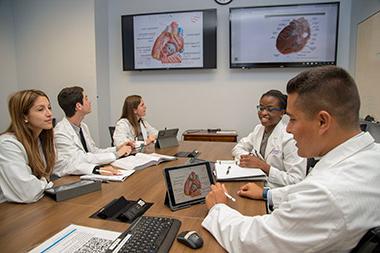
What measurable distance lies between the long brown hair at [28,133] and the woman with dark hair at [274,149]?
3.96 feet

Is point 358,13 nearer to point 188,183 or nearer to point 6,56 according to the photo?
point 188,183

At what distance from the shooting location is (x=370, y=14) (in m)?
2.90

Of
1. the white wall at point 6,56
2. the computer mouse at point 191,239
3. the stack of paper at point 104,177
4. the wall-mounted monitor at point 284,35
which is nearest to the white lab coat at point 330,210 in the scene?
the computer mouse at point 191,239

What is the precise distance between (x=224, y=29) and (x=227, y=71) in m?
0.60

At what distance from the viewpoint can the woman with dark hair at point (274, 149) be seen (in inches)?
63.5

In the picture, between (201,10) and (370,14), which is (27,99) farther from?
(370,14)

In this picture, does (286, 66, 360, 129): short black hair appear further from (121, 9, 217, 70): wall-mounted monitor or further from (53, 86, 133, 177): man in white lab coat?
(121, 9, 217, 70): wall-mounted monitor

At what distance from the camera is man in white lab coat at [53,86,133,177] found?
6.06ft

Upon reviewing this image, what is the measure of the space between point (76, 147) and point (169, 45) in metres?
2.44

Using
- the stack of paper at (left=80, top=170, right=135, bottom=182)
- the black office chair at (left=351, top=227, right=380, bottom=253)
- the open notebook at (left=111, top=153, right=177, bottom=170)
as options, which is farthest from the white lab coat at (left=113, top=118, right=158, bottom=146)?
the black office chair at (left=351, top=227, right=380, bottom=253)

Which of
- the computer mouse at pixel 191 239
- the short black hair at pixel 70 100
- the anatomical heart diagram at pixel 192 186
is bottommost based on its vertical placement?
the computer mouse at pixel 191 239

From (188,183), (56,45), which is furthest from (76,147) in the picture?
(56,45)

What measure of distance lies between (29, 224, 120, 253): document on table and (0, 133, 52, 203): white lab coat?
42 centimetres

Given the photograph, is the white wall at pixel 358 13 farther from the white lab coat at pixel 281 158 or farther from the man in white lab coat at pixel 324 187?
the man in white lab coat at pixel 324 187
